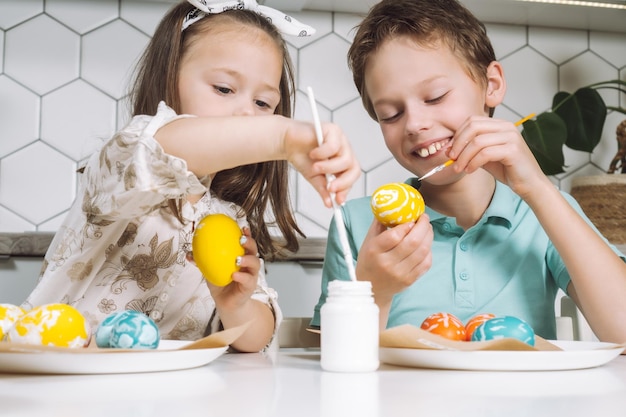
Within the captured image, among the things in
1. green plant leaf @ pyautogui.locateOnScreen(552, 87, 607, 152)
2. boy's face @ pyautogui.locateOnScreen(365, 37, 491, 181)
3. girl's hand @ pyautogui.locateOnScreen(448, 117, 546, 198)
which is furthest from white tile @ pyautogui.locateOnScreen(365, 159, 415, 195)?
girl's hand @ pyautogui.locateOnScreen(448, 117, 546, 198)

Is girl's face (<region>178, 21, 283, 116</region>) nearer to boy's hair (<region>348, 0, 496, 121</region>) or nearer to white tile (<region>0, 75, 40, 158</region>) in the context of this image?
boy's hair (<region>348, 0, 496, 121</region>)

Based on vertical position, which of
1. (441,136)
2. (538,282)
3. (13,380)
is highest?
(441,136)

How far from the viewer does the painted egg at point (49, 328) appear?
0.63m

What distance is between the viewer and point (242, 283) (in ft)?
2.96

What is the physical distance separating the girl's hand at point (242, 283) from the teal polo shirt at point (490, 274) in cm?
18

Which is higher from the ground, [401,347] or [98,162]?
[98,162]

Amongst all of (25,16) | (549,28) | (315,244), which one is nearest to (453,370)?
(315,244)

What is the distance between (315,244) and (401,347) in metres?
0.98

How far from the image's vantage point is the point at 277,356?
0.80m

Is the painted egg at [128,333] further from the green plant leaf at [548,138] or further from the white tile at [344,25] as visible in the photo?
the white tile at [344,25]

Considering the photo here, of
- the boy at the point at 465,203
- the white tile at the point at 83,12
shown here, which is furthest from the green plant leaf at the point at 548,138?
the white tile at the point at 83,12

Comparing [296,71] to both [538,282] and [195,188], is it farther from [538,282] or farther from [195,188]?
[195,188]

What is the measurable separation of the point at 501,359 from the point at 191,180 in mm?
362

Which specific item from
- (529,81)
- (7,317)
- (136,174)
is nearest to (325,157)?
(136,174)
